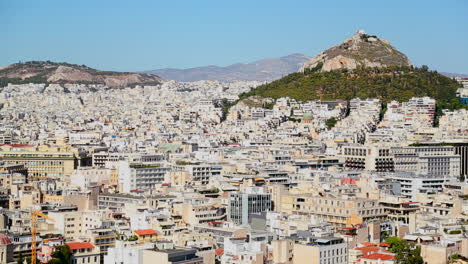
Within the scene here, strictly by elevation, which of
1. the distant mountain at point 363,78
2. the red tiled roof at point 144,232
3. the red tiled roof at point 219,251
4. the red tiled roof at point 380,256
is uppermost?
the distant mountain at point 363,78

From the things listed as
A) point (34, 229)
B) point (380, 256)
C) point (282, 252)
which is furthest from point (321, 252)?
point (34, 229)

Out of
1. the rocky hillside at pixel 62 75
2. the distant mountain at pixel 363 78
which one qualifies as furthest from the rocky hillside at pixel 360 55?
the rocky hillside at pixel 62 75

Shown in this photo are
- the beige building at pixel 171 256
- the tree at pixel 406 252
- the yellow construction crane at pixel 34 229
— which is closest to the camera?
the beige building at pixel 171 256

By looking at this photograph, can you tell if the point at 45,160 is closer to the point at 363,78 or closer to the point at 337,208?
the point at 337,208

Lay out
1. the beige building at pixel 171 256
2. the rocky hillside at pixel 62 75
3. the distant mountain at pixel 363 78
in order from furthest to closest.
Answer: the rocky hillside at pixel 62 75 < the distant mountain at pixel 363 78 < the beige building at pixel 171 256

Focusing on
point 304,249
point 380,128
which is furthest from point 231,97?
point 304,249

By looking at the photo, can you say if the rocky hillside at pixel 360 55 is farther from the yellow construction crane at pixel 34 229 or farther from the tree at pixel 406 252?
the tree at pixel 406 252
